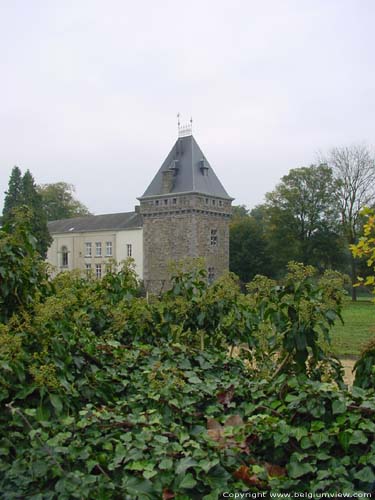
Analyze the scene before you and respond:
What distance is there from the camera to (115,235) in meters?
47.1

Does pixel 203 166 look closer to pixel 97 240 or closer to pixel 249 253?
pixel 249 253

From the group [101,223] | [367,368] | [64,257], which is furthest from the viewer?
[64,257]

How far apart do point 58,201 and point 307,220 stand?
32.6m

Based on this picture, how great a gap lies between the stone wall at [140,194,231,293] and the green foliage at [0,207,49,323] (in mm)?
35930

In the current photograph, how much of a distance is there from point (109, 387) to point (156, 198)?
38677mm

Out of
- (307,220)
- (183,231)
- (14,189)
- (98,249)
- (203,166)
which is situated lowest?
(98,249)

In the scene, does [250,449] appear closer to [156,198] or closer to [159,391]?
[159,391]

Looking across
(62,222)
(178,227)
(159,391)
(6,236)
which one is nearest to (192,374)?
(159,391)

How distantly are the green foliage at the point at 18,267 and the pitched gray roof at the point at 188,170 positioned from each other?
36.1 m

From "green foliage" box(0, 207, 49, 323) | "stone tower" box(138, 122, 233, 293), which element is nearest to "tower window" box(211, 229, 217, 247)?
"stone tower" box(138, 122, 233, 293)

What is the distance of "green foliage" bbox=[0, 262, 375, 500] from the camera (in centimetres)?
237

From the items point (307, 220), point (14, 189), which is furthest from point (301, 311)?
point (14, 189)

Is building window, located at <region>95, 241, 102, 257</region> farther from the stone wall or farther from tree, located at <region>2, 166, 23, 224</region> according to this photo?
tree, located at <region>2, 166, 23, 224</region>

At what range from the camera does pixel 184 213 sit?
4031cm
